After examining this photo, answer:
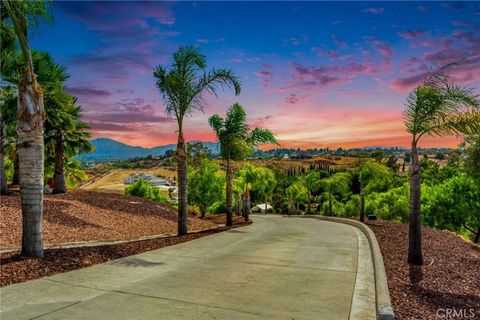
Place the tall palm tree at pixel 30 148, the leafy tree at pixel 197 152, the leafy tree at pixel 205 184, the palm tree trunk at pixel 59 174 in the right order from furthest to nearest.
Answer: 1. the leafy tree at pixel 205 184
2. the leafy tree at pixel 197 152
3. the palm tree trunk at pixel 59 174
4. the tall palm tree at pixel 30 148

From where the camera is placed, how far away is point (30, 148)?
823 centimetres

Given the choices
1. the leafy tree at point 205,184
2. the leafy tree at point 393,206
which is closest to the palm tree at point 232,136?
the leafy tree at point 205,184

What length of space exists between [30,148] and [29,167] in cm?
42

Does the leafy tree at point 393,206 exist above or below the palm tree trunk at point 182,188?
below

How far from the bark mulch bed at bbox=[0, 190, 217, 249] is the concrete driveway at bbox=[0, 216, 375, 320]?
3.94m

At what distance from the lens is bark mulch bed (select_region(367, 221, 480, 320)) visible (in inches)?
242

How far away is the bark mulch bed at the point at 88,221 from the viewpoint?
1175 centimetres

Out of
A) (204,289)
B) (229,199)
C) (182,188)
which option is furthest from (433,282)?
(229,199)

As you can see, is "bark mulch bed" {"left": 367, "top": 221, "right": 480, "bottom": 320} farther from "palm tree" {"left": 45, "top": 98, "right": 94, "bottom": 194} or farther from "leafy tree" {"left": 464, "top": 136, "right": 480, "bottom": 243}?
"palm tree" {"left": 45, "top": 98, "right": 94, "bottom": 194}

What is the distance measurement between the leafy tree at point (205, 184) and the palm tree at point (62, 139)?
17286mm

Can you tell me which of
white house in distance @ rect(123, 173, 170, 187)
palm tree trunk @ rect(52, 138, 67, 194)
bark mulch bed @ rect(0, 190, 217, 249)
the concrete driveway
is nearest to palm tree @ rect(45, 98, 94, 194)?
palm tree trunk @ rect(52, 138, 67, 194)

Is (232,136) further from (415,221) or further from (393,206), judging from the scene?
(393,206)

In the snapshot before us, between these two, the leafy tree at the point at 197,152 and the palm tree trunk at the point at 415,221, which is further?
the leafy tree at the point at 197,152

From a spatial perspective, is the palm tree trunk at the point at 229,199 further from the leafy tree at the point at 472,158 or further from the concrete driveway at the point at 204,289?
the leafy tree at the point at 472,158
